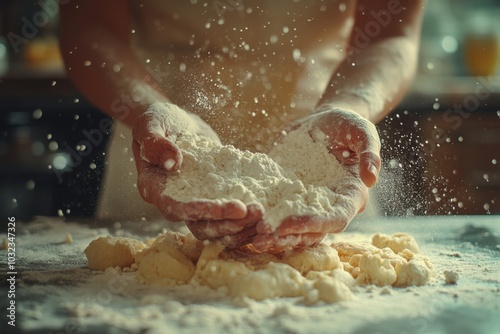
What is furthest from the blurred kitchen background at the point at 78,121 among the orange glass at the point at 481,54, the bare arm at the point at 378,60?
the bare arm at the point at 378,60

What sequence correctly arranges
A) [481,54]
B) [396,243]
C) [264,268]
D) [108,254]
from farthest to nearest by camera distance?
[481,54]
[396,243]
[108,254]
[264,268]

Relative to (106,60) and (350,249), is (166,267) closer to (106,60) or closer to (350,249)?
(350,249)

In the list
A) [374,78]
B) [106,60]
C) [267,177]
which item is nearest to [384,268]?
[267,177]

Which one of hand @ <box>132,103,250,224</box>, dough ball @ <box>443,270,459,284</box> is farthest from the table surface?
hand @ <box>132,103,250,224</box>

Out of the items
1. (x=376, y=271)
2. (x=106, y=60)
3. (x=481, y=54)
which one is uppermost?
(x=481, y=54)

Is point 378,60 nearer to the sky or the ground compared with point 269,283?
nearer to the sky

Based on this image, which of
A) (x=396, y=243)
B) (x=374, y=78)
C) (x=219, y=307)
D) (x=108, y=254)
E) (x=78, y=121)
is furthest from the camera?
(x=78, y=121)

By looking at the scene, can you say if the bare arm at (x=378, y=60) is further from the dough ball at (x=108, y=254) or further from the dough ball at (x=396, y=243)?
the dough ball at (x=108, y=254)
